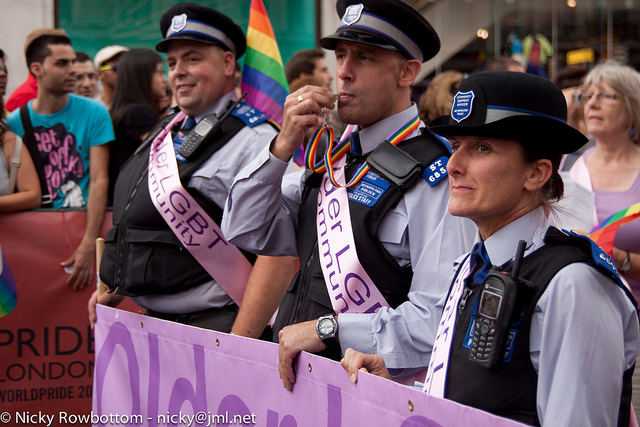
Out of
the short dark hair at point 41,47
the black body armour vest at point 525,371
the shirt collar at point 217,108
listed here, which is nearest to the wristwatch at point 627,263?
the black body armour vest at point 525,371

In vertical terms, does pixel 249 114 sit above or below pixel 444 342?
above

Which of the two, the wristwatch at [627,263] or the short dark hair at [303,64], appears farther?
the short dark hair at [303,64]

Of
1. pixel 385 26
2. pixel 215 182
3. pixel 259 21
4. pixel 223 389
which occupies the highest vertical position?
pixel 259 21

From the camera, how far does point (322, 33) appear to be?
397 inches

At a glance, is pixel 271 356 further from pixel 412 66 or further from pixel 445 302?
pixel 412 66

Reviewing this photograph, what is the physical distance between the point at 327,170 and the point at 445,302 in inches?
30.4

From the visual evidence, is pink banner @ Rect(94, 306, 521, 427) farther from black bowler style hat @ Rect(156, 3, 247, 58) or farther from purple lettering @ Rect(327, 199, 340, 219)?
black bowler style hat @ Rect(156, 3, 247, 58)

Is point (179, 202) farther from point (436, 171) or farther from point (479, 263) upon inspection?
point (479, 263)

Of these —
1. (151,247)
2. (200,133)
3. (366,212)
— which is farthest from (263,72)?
(366,212)

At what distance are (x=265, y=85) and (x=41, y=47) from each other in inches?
93.0

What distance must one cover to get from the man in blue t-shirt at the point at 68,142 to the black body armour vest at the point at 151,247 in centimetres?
119

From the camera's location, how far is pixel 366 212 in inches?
101

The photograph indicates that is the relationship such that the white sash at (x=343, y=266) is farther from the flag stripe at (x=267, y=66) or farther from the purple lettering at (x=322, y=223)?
the flag stripe at (x=267, y=66)

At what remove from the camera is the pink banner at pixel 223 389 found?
77.2 inches
